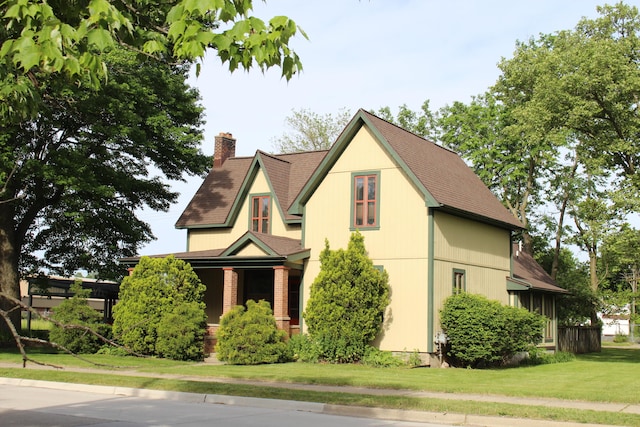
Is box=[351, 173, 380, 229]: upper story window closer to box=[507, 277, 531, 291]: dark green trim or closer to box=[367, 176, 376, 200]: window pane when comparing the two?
box=[367, 176, 376, 200]: window pane

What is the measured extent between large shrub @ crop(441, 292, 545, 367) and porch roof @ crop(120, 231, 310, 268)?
19.1 ft

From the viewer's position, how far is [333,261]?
25.6 meters

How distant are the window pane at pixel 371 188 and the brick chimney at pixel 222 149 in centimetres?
1110

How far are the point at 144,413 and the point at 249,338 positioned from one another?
11.2m

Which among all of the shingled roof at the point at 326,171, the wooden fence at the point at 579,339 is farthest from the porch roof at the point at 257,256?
the wooden fence at the point at 579,339

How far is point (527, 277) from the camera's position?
113 ft

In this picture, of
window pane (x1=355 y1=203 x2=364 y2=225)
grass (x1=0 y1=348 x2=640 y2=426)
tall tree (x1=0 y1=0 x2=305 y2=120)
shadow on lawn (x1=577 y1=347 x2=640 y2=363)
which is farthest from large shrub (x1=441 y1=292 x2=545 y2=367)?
tall tree (x1=0 y1=0 x2=305 y2=120)

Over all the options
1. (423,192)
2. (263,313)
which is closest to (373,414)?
(263,313)

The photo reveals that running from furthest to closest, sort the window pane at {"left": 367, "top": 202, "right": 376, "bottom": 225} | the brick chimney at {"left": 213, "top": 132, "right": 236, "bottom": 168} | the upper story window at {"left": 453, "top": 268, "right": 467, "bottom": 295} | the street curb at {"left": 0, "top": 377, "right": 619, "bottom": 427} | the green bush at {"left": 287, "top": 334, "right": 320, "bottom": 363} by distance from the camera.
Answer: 1. the brick chimney at {"left": 213, "top": 132, "right": 236, "bottom": 168}
2. the upper story window at {"left": 453, "top": 268, "right": 467, "bottom": 295}
3. the window pane at {"left": 367, "top": 202, "right": 376, "bottom": 225}
4. the green bush at {"left": 287, "top": 334, "right": 320, "bottom": 363}
5. the street curb at {"left": 0, "top": 377, "right": 619, "bottom": 427}

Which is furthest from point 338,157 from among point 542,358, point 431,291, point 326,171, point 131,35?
point 131,35

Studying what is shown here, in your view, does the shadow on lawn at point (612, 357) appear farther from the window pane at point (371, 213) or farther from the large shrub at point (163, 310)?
the large shrub at point (163, 310)

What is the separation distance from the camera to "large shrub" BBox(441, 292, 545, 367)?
2533 cm

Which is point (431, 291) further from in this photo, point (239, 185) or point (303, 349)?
point (239, 185)

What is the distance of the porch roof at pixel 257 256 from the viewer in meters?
27.1
